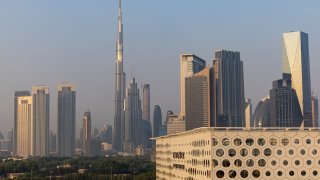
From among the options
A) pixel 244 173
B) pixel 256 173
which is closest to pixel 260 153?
pixel 256 173

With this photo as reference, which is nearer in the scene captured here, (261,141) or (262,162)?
(262,162)

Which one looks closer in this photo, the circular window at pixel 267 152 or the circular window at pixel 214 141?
the circular window at pixel 214 141

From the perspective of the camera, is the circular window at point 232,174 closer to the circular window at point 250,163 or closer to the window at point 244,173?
the window at point 244,173

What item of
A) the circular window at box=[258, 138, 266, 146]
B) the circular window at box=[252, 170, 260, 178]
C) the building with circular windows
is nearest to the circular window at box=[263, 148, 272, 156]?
the building with circular windows

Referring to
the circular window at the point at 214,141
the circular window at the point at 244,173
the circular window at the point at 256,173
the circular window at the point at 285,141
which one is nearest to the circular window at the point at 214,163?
the circular window at the point at 214,141

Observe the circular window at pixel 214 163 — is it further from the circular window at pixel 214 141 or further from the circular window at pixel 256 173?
the circular window at pixel 256 173

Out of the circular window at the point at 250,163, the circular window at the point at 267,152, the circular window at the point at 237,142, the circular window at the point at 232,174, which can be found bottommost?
the circular window at the point at 232,174

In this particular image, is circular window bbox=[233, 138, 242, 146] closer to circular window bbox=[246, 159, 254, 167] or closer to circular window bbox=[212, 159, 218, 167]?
circular window bbox=[246, 159, 254, 167]

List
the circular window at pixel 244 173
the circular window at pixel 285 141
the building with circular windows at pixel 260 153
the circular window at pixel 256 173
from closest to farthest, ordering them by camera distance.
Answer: the circular window at pixel 244 173 < the building with circular windows at pixel 260 153 < the circular window at pixel 256 173 < the circular window at pixel 285 141

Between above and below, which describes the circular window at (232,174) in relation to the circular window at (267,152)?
Answer: below

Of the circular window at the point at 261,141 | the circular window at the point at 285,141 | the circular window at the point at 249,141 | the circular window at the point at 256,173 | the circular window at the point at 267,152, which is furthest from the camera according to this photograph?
the circular window at the point at 285,141

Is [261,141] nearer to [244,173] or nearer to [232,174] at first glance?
[244,173]

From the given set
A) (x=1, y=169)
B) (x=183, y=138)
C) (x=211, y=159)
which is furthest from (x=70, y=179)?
(x=211, y=159)

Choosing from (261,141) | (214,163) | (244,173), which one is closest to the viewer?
(214,163)
